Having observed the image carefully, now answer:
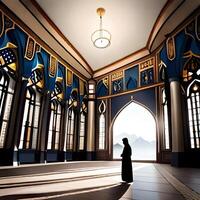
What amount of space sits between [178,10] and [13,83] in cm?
641

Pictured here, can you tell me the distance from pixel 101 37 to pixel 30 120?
4.35 meters

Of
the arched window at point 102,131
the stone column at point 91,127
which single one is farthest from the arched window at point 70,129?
the arched window at point 102,131

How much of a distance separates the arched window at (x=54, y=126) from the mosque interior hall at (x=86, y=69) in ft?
0.15

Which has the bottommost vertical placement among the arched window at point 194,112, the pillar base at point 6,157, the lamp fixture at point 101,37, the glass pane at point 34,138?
the pillar base at point 6,157

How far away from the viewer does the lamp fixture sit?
24.4 feet

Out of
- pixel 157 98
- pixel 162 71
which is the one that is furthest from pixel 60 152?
pixel 162 71

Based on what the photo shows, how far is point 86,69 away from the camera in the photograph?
1135 centimetres

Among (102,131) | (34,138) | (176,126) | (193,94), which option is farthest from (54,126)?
(193,94)

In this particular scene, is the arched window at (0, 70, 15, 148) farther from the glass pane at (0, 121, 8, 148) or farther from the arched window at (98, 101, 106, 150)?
the arched window at (98, 101, 106, 150)

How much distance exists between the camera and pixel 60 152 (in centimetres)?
927

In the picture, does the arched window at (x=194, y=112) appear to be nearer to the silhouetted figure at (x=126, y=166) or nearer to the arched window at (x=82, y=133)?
the silhouetted figure at (x=126, y=166)

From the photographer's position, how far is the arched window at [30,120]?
7.71 metres

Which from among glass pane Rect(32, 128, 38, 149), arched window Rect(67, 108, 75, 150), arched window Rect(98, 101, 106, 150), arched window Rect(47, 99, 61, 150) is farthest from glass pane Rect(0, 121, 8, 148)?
arched window Rect(98, 101, 106, 150)

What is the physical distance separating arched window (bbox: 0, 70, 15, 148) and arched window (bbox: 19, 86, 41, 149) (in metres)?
0.88
